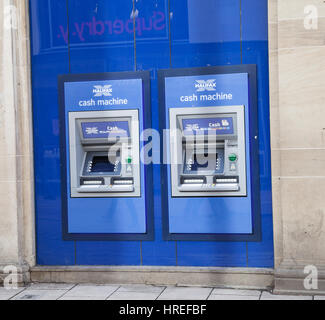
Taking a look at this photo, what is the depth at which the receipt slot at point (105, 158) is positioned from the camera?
663 cm

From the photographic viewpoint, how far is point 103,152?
6.77m

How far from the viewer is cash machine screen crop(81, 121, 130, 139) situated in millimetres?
6672

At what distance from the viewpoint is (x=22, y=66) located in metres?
6.83

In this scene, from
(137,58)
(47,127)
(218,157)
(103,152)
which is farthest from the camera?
(47,127)

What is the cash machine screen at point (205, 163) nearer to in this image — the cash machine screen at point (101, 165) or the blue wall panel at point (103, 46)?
the cash machine screen at point (101, 165)

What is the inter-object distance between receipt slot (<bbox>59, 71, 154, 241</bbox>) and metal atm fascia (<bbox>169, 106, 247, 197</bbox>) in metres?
0.29

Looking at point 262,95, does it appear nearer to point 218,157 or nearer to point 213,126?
point 213,126

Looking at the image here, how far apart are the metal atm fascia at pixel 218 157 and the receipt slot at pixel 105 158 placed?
0.96 ft

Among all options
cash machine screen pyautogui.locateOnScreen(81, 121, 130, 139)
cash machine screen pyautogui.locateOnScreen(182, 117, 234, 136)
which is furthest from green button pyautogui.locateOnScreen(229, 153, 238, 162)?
cash machine screen pyautogui.locateOnScreen(81, 121, 130, 139)

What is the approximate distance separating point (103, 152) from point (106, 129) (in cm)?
25

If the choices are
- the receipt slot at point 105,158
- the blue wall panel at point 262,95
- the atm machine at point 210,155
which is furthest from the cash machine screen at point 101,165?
the blue wall panel at point 262,95

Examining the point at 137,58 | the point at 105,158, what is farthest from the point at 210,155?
the point at 137,58
